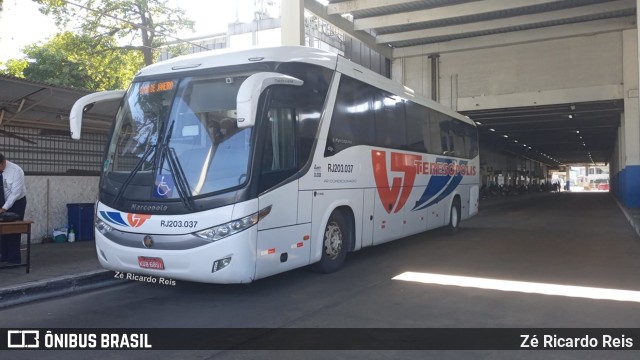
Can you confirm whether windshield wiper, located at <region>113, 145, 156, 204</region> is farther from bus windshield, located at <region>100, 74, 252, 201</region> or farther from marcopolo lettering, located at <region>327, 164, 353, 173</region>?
marcopolo lettering, located at <region>327, 164, 353, 173</region>

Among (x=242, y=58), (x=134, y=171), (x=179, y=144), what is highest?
(x=242, y=58)

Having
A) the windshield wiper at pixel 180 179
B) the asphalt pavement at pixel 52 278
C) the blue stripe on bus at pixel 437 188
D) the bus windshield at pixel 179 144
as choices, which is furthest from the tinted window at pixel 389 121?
the asphalt pavement at pixel 52 278

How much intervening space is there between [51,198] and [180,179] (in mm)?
7191

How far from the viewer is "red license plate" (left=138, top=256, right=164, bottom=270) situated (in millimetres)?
6539

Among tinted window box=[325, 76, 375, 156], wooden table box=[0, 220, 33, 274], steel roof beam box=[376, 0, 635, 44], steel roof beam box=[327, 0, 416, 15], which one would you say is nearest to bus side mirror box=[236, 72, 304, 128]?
tinted window box=[325, 76, 375, 156]

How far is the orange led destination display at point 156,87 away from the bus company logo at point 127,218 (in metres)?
1.80

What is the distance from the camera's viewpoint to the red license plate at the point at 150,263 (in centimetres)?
654

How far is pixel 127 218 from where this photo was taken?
6.80 m

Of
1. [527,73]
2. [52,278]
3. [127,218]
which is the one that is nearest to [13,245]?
[52,278]

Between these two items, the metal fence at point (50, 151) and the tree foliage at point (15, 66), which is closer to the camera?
the metal fence at point (50, 151)

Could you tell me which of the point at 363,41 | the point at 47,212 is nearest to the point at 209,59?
the point at 47,212

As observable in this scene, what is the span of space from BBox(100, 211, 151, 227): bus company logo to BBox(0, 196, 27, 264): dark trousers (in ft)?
7.65

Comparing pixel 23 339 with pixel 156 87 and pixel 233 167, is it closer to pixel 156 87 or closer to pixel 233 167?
pixel 233 167

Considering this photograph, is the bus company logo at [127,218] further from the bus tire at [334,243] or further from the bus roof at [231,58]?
the bus tire at [334,243]
